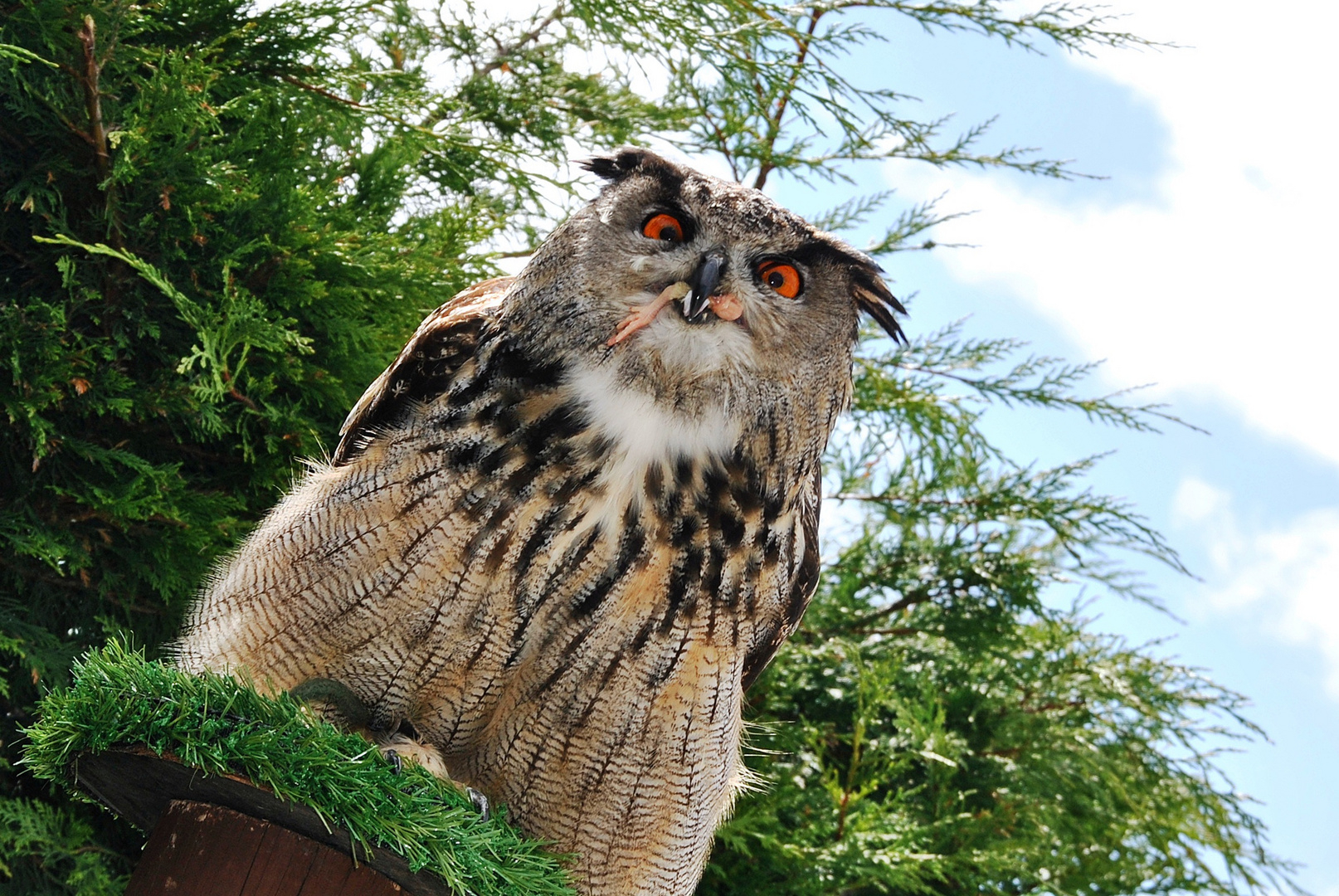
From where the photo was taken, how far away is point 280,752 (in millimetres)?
1076

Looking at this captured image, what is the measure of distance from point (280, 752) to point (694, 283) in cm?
63

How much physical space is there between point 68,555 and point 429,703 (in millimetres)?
652

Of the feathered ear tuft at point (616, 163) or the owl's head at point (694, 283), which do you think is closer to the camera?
the owl's head at point (694, 283)

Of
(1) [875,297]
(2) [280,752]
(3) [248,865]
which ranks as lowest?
(3) [248,865]

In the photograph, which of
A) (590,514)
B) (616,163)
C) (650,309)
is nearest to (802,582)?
(590,514)

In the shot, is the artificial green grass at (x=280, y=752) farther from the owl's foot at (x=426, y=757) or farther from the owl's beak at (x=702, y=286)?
the owl's beak at (x=702, y=286)

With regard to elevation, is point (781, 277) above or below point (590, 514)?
above

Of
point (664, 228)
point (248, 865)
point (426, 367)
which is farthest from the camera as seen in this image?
point (426, 367)

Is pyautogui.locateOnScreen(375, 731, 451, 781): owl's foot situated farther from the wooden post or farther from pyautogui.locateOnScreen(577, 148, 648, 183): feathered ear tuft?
pyautogui.locateOnScreen(577, 148, 648, 183): feathered ear tuft

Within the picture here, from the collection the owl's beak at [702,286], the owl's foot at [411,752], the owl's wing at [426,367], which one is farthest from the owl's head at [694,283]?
the owl's foot at [411,752]

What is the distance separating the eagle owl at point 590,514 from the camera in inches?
46.8

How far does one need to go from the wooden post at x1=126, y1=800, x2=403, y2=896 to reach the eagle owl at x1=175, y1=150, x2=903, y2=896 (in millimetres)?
198

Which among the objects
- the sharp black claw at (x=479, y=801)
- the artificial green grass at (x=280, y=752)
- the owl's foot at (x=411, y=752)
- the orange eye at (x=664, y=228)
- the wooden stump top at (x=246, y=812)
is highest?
the orange eye at (x=664, y=228)

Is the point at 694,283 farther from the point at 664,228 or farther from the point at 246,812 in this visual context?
the point at 246,812
